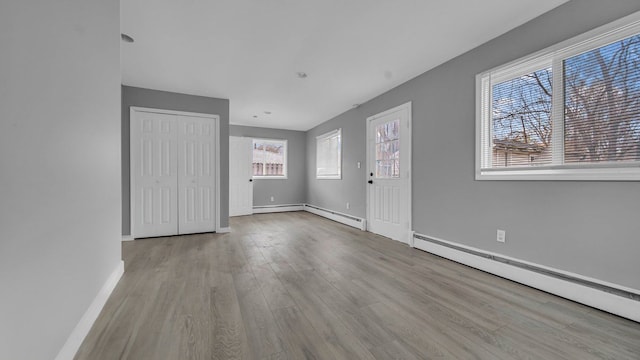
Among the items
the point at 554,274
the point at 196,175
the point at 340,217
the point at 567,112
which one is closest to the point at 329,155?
the point at 340,217

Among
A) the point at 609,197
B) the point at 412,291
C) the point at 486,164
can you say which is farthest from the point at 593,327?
the point at 486,164

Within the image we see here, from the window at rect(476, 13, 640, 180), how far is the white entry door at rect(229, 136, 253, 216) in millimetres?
5166

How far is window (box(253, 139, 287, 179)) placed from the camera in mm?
6785

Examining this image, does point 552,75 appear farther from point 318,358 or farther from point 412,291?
point 318,358

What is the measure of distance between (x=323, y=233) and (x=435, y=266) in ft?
6.62

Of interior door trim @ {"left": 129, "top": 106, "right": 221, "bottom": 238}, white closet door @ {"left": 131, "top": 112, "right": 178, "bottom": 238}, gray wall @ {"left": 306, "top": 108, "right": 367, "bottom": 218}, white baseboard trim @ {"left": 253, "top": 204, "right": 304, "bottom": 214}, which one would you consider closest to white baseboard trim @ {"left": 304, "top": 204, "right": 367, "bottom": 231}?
gray wall @ {"left": 306, "top": 108, "right": 367, "bottom": 218}

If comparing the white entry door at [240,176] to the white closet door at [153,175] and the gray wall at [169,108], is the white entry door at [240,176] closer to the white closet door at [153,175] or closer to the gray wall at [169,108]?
the gray wall at [169,108]

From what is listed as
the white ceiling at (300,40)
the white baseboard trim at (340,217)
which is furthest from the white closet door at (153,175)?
the white baseboard trim at (340,217)

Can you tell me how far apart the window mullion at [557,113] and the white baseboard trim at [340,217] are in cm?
291

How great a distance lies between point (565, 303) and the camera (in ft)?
6.30

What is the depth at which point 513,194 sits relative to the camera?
7.76 feet

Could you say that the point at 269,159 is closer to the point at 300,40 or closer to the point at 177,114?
the point at 177,114

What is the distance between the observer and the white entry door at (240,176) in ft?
20.4

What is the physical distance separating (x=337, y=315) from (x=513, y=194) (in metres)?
2.01
